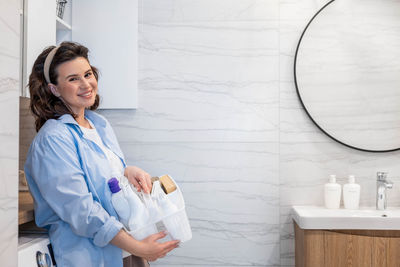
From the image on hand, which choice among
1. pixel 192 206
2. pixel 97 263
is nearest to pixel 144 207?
Answer: pixel 97 263

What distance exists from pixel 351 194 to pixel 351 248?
311 mm

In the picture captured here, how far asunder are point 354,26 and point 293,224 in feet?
3.42

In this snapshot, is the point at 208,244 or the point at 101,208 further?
the point at 208,244

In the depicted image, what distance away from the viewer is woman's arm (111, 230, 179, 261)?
1.32 m

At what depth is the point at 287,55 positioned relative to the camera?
6.99 feet

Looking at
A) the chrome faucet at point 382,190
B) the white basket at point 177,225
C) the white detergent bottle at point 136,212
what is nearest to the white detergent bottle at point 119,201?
the white detergent bottle at point 136,212

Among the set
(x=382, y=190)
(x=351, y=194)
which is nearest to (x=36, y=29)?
(x=351, y=194)

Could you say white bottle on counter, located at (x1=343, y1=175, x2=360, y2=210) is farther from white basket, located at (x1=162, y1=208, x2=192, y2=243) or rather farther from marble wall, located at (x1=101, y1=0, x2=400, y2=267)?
white basket, located at (x1=162, y1=208, x2=192, y2=243)

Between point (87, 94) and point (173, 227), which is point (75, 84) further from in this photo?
point (173, 227)

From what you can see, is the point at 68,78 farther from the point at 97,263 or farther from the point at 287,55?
the point at 287,55

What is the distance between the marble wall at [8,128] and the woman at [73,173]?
225mm

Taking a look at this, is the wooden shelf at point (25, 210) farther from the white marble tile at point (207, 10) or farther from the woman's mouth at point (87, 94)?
the white marble tile at point (207, 10)

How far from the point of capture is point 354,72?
2090 millimetres

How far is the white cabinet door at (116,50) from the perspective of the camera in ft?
7.10
